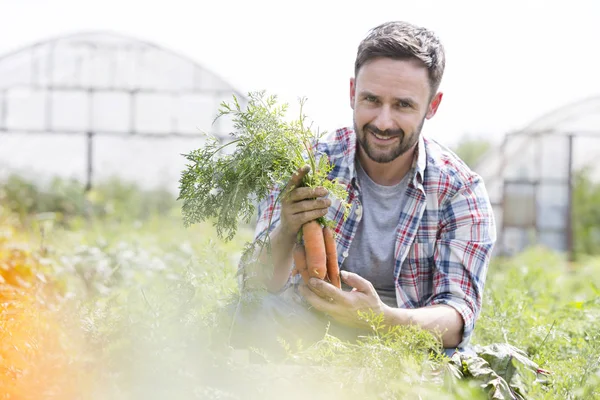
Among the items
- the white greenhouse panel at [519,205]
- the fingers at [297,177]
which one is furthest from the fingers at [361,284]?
the white greenhouse panel at [519,205]

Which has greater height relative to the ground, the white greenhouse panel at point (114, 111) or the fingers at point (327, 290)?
the white greenhouse panel at point (114, 111)

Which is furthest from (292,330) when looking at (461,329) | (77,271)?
(77,271)

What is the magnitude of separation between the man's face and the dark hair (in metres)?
0.03

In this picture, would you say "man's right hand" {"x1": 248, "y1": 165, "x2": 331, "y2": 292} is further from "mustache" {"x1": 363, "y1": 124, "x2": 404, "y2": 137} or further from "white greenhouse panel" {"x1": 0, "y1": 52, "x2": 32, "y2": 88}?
"white greenhouse panel" {"x1": 0, "y1": 52, "x2": 32, "y2": 88}

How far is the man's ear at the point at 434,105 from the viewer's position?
9.20ft

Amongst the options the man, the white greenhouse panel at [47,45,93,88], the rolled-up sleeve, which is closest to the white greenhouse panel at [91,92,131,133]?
the white greenhouse panel at [47,45,93,88]

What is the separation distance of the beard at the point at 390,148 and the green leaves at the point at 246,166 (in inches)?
18.8

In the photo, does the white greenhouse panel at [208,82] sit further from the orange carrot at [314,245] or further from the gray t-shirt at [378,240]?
the orange carrot at [314,245]

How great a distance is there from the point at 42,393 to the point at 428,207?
69.3 inches

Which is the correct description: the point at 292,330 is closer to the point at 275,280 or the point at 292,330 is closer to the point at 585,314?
the point at 275,280

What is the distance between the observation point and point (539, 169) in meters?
10.6

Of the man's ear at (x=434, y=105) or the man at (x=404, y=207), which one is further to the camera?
the man's ear at (x=434, y=105)

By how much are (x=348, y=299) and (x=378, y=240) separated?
1.96 ft

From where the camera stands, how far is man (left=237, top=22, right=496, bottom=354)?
2574mm
